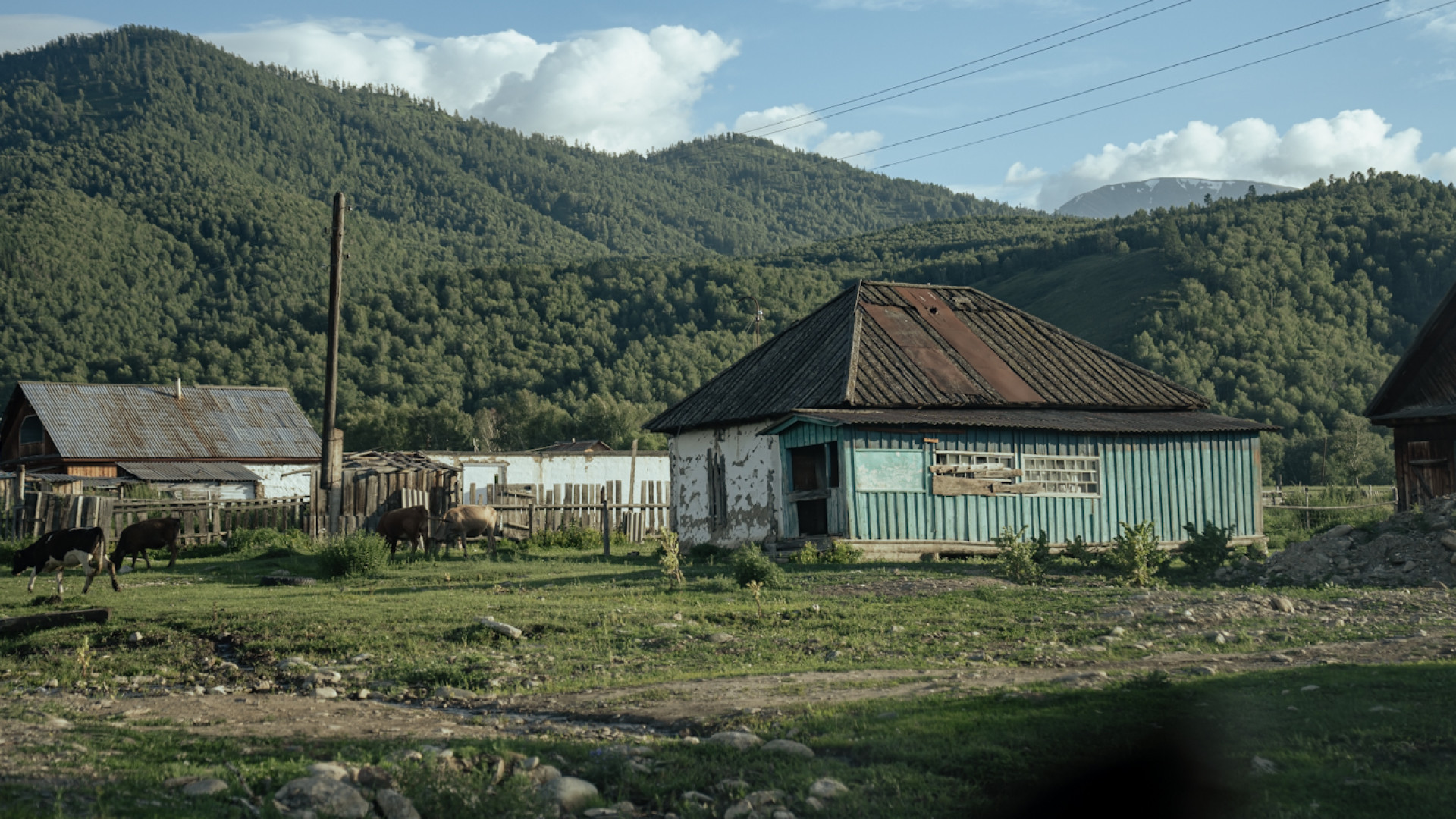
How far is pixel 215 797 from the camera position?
5.84 meters

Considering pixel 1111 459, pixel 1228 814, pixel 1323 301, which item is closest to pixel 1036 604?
pixel 1228 814

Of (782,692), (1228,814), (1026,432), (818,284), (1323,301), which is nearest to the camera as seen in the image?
(1228,814)

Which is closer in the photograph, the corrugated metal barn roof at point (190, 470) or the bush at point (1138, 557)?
the bush at point (1138, 557)

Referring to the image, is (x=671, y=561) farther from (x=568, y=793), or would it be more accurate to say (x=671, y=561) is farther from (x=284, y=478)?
(x=284, y=478)

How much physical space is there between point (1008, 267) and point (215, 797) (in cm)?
12791

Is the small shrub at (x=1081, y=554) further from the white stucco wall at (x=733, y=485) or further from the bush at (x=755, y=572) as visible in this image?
the white stucco wall at (x=733, y=485)

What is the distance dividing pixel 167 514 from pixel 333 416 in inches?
194

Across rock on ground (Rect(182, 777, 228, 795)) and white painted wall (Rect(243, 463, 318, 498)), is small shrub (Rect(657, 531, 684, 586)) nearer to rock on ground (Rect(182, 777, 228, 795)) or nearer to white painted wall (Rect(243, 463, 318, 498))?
rock on ground (Rect(182, 777, 228, 795))

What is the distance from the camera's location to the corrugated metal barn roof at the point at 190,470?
39.9 meters

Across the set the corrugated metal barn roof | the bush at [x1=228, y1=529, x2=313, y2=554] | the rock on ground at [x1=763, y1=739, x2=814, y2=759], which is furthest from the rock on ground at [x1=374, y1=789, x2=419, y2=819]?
the corrugated metal barn roof

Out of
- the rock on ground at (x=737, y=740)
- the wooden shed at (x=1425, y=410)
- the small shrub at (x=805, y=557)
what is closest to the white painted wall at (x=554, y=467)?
the small shrub at (x=805, y=557)

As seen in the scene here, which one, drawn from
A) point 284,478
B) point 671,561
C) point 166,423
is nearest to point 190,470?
point 284,478

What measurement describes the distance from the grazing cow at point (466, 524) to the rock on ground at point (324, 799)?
2015 cm

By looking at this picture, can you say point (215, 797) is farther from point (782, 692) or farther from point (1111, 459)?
point (1111, 459)
